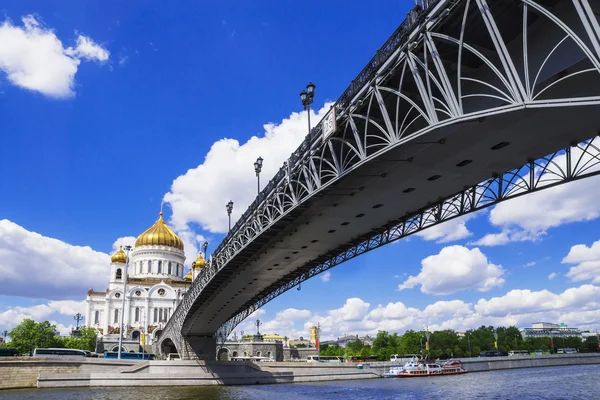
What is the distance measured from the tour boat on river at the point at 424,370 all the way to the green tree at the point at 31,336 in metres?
50.3

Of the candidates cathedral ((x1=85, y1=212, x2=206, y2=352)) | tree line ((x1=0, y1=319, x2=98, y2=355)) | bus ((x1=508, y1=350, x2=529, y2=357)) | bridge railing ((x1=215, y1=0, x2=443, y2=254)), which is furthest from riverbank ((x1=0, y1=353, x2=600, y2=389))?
bus ((x1=508, y1=350, x2=529, y2=357))

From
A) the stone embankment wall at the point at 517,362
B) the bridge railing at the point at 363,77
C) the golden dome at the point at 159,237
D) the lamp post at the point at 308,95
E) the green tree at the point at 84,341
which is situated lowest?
the stone embankment wall at the point at 517,362

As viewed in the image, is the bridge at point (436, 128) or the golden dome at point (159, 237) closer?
the bridge at point (436, 128)

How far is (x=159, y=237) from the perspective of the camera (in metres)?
105

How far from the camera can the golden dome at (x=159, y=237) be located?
105 metres

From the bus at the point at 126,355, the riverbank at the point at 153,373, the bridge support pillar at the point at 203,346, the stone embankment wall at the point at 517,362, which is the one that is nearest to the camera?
the riverbank at the point at 153,373

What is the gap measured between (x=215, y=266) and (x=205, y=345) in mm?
26771

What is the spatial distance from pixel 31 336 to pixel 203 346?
3005 cm

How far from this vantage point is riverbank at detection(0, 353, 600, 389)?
4669 cm

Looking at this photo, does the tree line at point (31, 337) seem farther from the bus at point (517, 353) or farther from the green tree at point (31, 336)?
the bus at point (517, 353)

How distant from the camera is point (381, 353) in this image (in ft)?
334

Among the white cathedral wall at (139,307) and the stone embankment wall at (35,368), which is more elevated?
the white cathedral wall at (139,307)

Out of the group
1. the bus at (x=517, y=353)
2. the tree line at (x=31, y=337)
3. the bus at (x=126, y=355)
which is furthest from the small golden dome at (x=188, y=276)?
the bus at (x=517, y=353)

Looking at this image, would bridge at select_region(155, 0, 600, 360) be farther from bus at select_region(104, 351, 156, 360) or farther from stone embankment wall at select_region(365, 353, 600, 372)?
stone embankment wall at select_region(365, 353, 600, 372)
